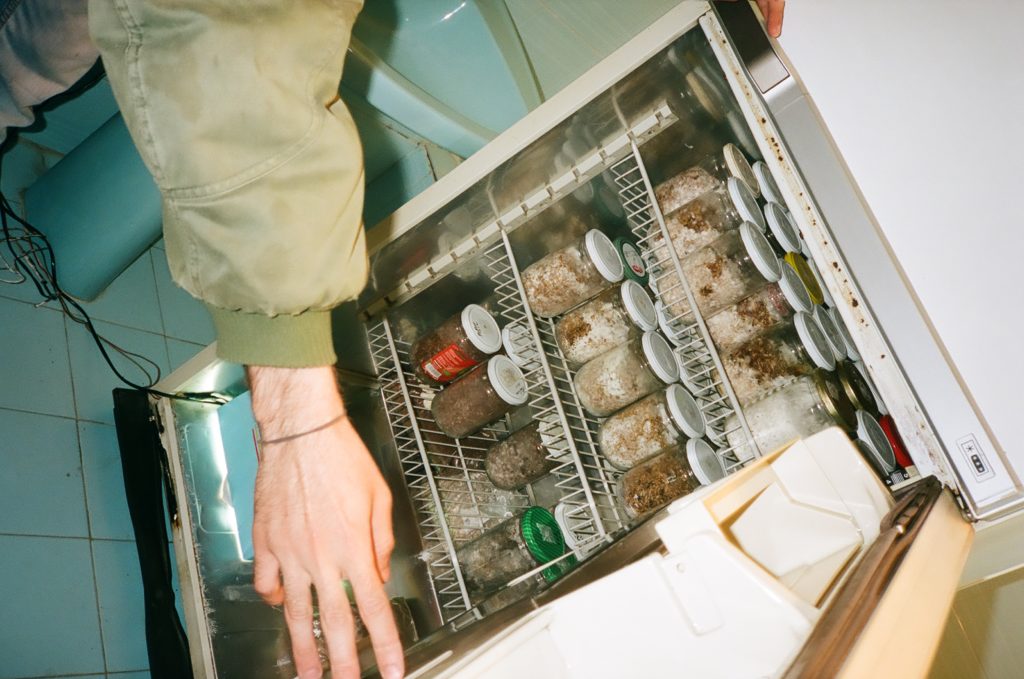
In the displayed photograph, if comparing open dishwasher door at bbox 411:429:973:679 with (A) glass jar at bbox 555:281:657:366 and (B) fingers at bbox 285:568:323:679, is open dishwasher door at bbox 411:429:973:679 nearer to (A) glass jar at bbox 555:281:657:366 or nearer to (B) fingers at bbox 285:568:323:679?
(B) fingers at bbox 285:568:323:679

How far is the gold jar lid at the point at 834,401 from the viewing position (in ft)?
3.27

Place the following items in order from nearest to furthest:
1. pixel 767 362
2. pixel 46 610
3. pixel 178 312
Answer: pixel 767 362
pixel 46 610
pixel 178 312

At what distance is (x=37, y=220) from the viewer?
1.57 meters

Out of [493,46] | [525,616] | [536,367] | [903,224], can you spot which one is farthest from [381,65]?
[525,616]

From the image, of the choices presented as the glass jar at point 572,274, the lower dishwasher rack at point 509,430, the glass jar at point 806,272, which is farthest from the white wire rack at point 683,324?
the glass jar at point 806,272

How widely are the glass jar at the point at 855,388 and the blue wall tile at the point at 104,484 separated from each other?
1637 millimetres

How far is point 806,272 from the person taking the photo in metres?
1.18

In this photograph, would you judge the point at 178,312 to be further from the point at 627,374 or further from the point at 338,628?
the point at 338,628

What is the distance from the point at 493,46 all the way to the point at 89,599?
4.93ft

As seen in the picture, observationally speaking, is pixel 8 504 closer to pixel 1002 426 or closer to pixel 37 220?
pixel 37 220

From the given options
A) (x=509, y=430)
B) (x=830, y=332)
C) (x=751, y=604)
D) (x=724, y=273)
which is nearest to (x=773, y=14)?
(x=724, y=273)

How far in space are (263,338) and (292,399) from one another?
0.23 feet

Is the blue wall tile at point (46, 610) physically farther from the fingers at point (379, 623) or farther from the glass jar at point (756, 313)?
the glass jar at point (756, 313)

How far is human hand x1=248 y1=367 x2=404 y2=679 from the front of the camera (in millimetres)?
568
